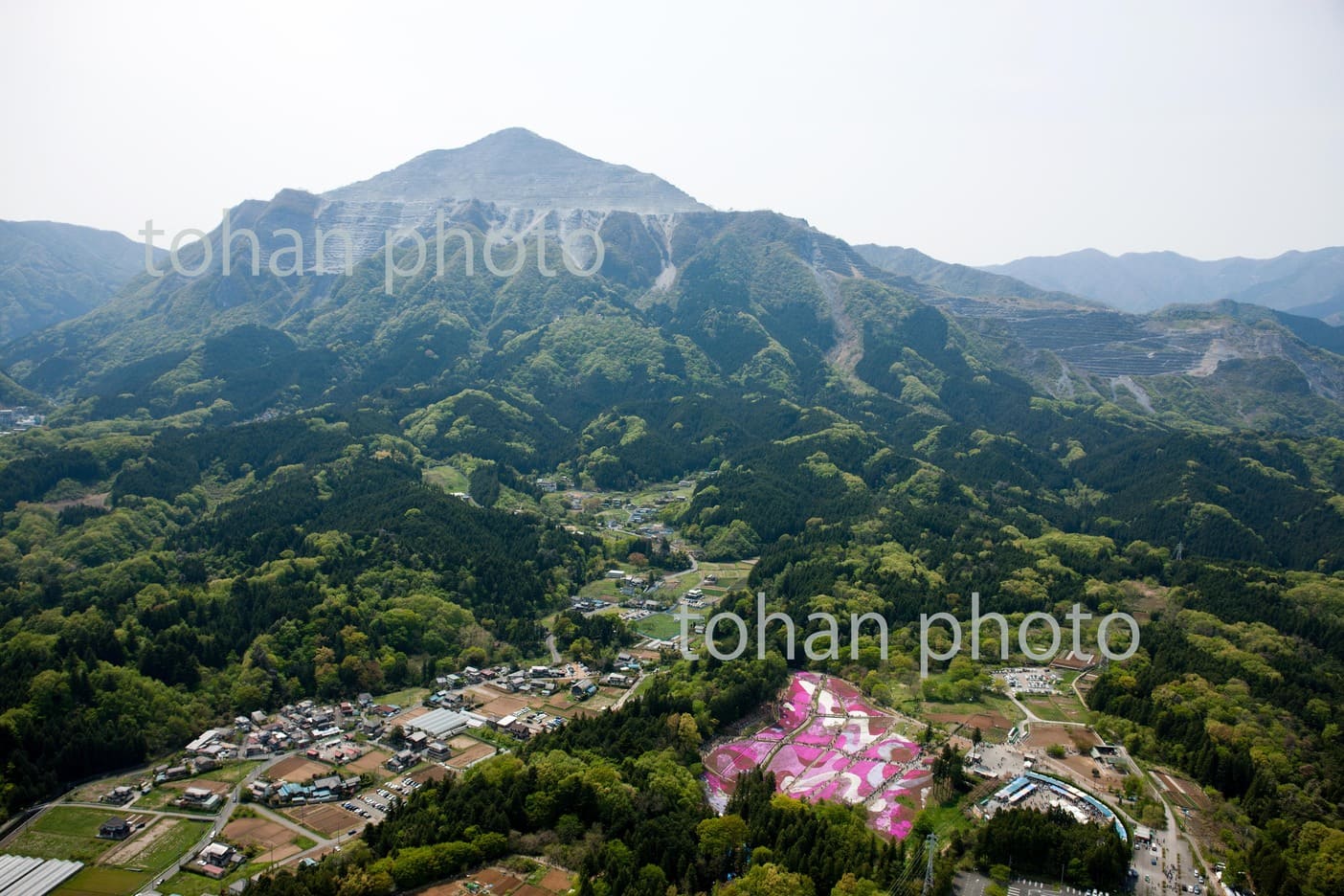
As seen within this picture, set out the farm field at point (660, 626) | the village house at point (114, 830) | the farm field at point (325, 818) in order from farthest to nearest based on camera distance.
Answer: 1. the farm field at point (660, 626)
2. the farm field at point (325, 818)
3. the village house at point (114, 830)

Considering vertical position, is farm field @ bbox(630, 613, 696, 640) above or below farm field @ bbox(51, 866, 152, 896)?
below

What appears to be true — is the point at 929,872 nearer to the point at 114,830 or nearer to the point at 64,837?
the point at 114,830

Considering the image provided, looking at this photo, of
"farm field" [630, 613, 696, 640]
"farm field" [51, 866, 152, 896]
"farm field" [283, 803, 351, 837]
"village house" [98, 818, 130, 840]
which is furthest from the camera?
"farm field" [630, 613, 696, 640]

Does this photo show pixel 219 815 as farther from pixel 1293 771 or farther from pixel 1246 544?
pixel 1246 544

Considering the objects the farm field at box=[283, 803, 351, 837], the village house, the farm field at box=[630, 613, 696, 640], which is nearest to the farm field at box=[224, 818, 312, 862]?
the farm field at box=[283, 803, 351, 837]

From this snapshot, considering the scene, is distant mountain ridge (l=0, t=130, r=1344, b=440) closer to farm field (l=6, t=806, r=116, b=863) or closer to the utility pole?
farm field (l=6, t=806, r=116, b=863)

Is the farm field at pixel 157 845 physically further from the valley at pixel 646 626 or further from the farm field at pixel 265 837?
the farm field at pixel 265 837

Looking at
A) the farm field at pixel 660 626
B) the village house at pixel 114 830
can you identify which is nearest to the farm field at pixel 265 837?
the village house at pixel 114 830

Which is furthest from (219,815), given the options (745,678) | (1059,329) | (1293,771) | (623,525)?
Answer: (1059,329)

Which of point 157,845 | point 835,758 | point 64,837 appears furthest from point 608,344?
point 64,837
